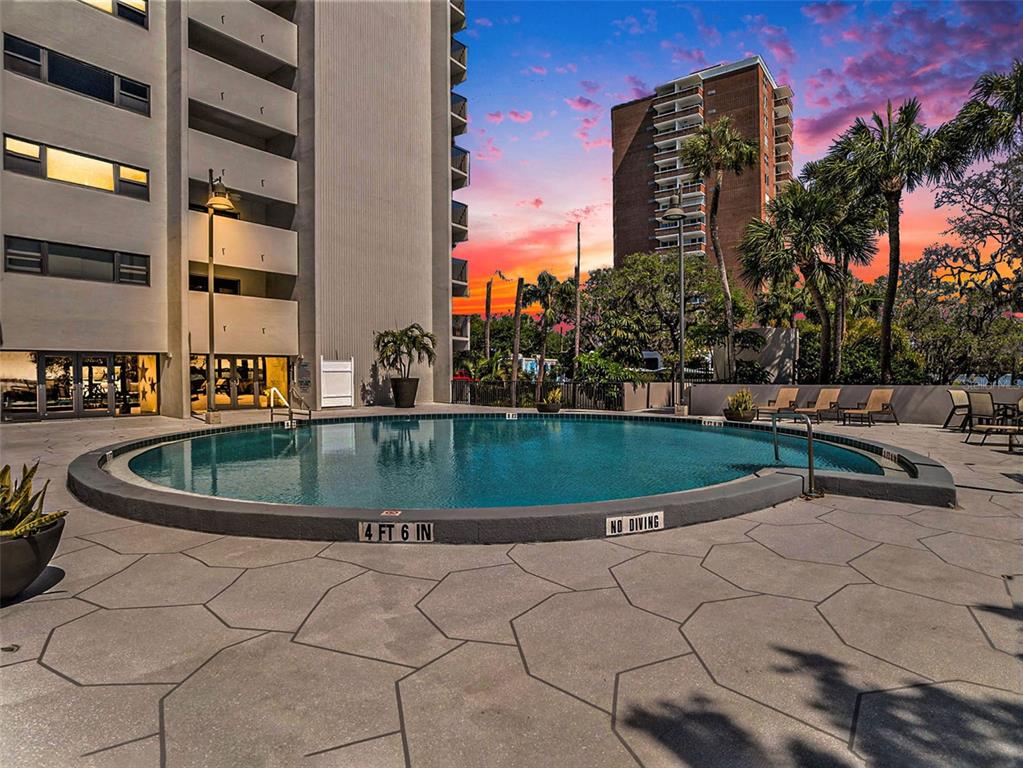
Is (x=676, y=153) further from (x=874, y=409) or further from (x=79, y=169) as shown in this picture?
(x=79, y=169)

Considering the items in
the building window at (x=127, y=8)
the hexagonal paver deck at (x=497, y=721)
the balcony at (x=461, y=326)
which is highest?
the building window at (x=127, y=8)

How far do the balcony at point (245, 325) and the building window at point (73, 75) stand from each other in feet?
23.0

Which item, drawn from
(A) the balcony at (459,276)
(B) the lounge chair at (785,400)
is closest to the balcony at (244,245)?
(A) the balcony at (459,276)

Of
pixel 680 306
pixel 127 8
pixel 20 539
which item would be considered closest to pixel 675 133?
pixel 680 306

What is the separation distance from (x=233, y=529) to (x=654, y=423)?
1425 cm

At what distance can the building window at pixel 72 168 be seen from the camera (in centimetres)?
1719

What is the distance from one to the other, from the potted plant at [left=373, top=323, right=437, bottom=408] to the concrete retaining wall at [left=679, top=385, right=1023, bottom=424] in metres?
12.2

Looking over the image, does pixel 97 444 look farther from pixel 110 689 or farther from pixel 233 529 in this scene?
pixel 110 689

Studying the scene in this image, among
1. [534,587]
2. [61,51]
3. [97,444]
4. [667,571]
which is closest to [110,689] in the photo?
[534,587]

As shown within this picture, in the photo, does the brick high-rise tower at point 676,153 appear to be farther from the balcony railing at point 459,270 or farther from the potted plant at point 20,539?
the potted plant at point 20,539

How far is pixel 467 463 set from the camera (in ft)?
36.8

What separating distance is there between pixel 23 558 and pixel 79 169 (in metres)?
20.5

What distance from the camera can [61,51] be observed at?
18.0 m

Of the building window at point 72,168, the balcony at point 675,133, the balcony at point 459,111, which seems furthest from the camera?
the balcony at point 675,133
